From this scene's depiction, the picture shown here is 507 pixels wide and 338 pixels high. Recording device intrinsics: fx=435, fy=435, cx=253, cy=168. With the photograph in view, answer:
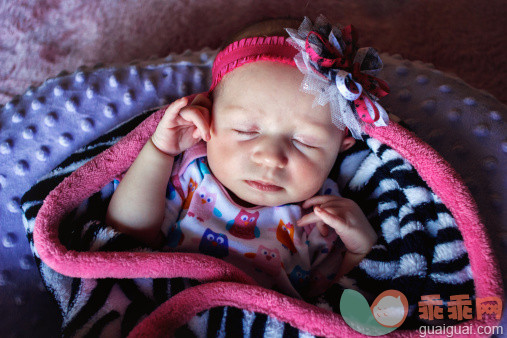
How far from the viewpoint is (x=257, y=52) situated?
0.70 metres

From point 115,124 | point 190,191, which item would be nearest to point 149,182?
point 190,191

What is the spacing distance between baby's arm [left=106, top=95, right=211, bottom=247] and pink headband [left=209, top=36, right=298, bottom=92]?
0.25 ft

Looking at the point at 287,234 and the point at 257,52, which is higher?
the point at 257,52

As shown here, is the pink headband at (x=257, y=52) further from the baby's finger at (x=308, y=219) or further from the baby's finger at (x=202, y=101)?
the baby's finger at (x=308, y=219)

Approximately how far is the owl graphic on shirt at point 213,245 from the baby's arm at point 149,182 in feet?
0.29

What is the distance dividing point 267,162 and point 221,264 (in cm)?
18

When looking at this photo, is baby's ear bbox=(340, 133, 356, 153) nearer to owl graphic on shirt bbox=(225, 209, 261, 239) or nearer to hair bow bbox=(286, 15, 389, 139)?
hair bow bbox=(286, 15, 389, 139)

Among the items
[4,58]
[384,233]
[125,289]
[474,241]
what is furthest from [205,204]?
[4,58]

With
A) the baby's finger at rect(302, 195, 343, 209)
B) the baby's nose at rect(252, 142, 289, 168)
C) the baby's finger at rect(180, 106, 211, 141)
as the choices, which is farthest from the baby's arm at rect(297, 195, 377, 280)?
the baby's finger at rect(180, 106, 211, 141)

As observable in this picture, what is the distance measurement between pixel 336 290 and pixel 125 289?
0.34 m

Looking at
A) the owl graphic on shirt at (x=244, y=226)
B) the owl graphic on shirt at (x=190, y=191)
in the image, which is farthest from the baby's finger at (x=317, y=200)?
the owl graphic on shirt at (x=190, y=191)

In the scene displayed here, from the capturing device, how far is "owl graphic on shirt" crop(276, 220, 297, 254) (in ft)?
2.61

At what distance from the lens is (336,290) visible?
711 mm

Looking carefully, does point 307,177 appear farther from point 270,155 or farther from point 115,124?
point 115,124
